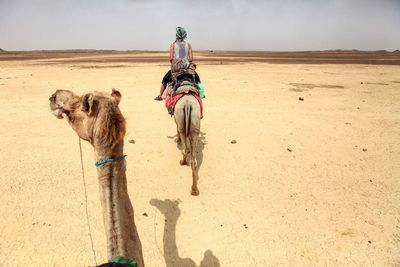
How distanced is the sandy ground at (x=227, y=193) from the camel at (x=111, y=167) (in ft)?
7.52

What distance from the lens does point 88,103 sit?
2.11m

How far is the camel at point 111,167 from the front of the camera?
2.12 m

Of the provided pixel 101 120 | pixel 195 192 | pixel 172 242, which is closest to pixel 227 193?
pixel 195 192

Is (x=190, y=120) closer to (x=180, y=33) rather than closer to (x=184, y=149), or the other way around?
(x=184, y=149)

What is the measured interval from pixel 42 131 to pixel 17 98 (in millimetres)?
6456

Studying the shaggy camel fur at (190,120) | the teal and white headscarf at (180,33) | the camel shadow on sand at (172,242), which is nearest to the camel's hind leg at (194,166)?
Result: the shaggy camel fur at (190,120)

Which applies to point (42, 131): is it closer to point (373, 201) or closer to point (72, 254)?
point (72, 254)

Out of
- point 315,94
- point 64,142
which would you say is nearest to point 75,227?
point 64,142

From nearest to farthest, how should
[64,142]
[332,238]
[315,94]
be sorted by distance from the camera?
[332,238] < [64,142] < [315,94]

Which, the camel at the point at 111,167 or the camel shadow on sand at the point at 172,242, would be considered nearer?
the camel at the point at 111,167

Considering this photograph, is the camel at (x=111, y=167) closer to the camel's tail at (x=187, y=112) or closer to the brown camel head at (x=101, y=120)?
the brown camel head at (x=101, y=120)

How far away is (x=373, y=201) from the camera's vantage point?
570 centimetres

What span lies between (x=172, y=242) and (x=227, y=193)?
5.90ft

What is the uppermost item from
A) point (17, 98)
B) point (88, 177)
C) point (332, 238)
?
point (17, 98)
